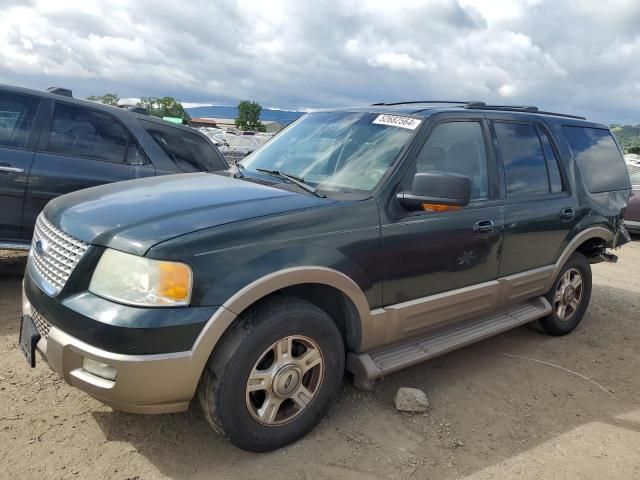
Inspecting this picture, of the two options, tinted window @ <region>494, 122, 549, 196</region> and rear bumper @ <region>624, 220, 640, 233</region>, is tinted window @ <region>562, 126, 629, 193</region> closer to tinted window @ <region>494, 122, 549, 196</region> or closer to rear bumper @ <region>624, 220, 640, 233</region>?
tinted window @ <region>494, 122, 549, 196</region>

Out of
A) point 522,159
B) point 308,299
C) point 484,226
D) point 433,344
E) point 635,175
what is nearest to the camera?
point 308,299

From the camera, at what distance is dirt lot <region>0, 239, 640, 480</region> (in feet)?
8.62

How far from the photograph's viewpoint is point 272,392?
2682 mm

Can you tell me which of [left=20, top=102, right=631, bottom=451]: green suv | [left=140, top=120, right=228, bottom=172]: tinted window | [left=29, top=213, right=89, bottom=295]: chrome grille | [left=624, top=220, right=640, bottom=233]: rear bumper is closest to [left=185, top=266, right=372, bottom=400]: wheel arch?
[left=20, top=102, right=631, bottom=451]: green suv

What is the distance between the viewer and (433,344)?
11.4ft

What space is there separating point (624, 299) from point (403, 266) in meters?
4.61

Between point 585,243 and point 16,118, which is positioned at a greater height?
point 16,118

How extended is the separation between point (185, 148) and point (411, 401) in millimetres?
3748

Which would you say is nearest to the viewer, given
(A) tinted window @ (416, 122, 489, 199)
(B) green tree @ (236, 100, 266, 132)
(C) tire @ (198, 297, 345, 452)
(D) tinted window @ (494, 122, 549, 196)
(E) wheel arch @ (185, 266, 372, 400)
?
(E) wheel arch @ (185, 266, 372, 400)

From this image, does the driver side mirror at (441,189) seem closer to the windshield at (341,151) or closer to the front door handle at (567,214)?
the windshield at (341,151)

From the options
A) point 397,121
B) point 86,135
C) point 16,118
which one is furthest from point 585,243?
point 16,118

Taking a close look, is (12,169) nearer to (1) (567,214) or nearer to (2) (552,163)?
(2) (552,163)

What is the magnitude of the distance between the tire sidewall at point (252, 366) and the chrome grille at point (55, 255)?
90 cm

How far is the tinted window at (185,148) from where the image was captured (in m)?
Result: 5.45
